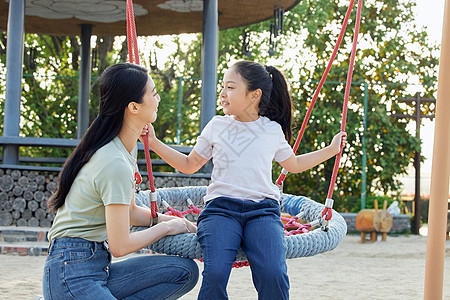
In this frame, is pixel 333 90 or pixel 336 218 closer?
pixel 336 218

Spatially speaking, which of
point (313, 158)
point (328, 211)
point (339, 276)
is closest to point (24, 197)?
point (339, 276)

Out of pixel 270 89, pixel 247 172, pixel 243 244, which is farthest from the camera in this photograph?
pixel 270 89

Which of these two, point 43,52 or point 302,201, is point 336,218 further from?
point 43,52

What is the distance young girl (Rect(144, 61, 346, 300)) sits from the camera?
1.97 meters

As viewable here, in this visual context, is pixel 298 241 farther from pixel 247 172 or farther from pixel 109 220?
pixel 109 220

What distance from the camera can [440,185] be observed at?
2.37 metres

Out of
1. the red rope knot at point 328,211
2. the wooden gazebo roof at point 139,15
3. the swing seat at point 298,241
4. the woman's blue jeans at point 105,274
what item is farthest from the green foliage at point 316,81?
the woman's blue jeans at point 105,274

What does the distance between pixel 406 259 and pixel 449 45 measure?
4057 millimetres

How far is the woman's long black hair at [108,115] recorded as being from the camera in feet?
6.20

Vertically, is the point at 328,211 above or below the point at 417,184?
above

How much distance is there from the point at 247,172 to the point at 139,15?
5.88 metres

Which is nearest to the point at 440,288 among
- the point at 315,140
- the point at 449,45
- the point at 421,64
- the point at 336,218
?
the point at 336,218

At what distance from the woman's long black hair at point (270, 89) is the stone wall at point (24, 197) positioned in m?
3.86

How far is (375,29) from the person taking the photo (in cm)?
986
